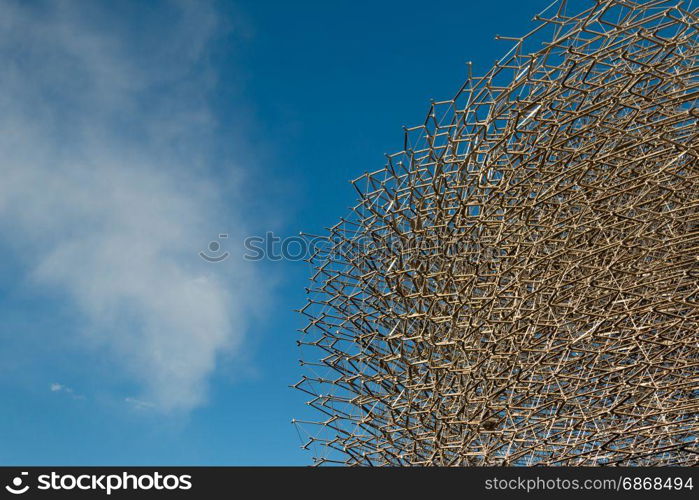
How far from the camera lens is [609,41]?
14.9 meters

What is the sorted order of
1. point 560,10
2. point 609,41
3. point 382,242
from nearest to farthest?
point 560,10, point 609,41, point 382,242

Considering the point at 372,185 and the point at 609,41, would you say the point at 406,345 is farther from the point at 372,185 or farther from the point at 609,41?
the point at 609,41

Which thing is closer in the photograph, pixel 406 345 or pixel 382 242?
pixel 406 345

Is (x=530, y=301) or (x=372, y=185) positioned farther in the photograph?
(x=372, y=185)

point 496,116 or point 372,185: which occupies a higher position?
point 372,185

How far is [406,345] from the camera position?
18.1m
